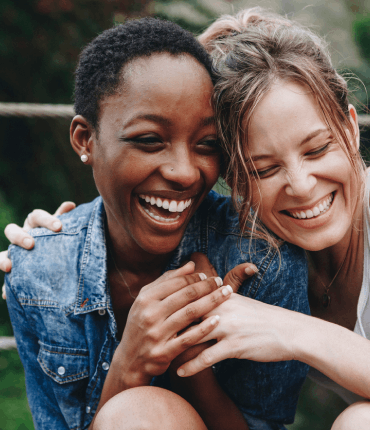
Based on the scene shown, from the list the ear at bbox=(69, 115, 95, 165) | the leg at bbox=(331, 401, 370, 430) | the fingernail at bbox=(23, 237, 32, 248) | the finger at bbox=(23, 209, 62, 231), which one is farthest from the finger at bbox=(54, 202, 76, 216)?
the leg at bbox=(331, 401, 370, 430)

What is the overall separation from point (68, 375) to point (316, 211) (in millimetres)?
1067

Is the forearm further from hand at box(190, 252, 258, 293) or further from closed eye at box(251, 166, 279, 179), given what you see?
closed eye at box(251, 166, 279, 179)

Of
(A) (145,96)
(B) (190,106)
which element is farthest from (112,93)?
(B) (190,106)

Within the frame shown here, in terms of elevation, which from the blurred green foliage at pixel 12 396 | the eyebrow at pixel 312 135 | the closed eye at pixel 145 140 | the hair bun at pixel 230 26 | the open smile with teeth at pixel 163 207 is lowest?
the blurred green foliage at pixel 12 396

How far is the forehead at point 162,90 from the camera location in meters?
1.27

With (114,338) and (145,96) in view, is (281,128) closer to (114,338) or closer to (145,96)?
(145,96)

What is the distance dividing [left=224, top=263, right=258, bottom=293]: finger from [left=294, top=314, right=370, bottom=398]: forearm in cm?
22

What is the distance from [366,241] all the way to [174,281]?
720 mm

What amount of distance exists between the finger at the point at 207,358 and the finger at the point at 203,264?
0.27 m

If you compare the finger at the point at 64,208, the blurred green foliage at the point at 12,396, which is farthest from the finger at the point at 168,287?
the blurred green foliage at the point at 12,396

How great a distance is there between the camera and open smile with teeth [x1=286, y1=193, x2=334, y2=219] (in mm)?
1417

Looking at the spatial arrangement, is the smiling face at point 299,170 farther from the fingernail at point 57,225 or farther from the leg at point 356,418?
the fingernail at point 57,225

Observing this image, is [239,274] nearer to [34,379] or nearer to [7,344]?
[34,379]

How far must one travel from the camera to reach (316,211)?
1.42 m
